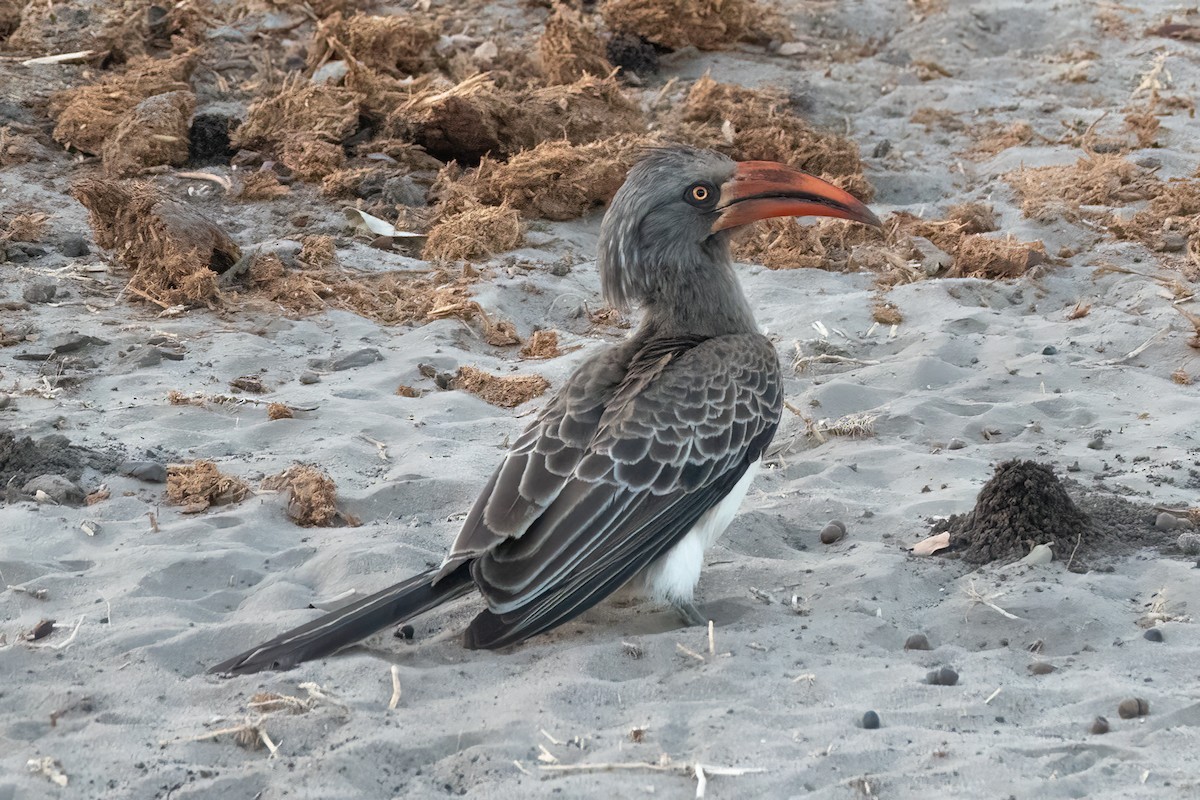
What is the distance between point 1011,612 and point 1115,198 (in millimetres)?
5043

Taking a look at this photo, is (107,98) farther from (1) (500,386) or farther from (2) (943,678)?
(2) (943,678)

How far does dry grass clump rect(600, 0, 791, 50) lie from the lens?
1074 cm

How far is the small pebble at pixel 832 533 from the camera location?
5238 millimetres

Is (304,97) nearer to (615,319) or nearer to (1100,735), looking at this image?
(615,319)

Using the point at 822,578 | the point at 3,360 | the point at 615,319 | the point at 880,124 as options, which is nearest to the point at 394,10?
the point at 880,124

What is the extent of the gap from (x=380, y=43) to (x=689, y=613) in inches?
250

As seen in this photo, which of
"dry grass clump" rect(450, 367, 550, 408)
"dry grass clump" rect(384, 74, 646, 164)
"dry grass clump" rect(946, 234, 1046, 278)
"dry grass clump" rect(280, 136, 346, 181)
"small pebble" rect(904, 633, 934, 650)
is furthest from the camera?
"dry grass clump" rect(384, 74, 646, 164)

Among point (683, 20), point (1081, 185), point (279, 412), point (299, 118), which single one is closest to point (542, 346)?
point (279, 412)

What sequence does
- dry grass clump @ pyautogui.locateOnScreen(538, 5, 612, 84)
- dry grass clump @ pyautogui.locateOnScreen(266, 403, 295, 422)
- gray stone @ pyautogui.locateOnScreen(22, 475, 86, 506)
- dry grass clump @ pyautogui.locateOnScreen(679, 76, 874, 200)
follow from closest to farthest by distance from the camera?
gray stone @ pyautogui.locateOnScreen(22, 475, 86, 506), dry grass clump @ pyautogui.locateOnScreen(266, 403, 295, 422), dry grass clump @ pyautogui.locateOnScreen(679, 76, 874, 200), dry grass clump @ pyautogui.locateOnScreen(538, 5, 612, 84)

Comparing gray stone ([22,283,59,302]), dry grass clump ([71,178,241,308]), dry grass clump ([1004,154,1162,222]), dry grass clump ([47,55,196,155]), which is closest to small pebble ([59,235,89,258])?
dry grass clump ([71,178,241,308])

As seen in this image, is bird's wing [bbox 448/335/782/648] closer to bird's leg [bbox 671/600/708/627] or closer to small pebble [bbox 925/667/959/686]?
bird's leg [bbox 671/600/708/627]

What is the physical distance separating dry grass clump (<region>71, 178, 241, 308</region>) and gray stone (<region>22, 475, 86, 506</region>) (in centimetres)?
215

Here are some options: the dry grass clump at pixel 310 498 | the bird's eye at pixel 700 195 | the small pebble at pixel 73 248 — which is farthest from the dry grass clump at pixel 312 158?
the bird's eye at pixel 700 195

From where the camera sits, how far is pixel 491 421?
6355mm
